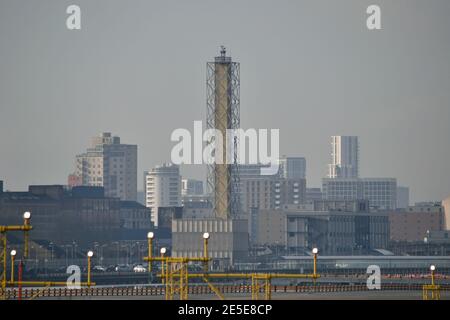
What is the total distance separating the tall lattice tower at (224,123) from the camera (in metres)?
175

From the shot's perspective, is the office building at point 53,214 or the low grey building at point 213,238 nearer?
the low grey building at point 213,238

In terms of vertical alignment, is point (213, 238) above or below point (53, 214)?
below

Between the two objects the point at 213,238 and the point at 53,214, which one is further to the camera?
the point at 53,214

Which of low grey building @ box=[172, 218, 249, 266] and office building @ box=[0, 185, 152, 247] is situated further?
office building @ box=[0, 185, 152, 247]

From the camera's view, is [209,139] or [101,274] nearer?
[101,274]

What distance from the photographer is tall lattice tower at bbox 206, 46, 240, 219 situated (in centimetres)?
17500

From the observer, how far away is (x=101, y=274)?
509ft

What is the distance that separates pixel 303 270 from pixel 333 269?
415 centimetres

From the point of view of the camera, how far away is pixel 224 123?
578 feet

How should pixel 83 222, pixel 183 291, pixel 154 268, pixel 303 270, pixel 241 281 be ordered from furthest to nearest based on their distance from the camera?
pixel 83 222 → pixel 303 270 → pixel 154 268 → pixel 241 281 → pixel 183 291

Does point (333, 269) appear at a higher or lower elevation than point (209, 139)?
lower

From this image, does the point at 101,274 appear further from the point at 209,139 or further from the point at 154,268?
the point at 209,139
